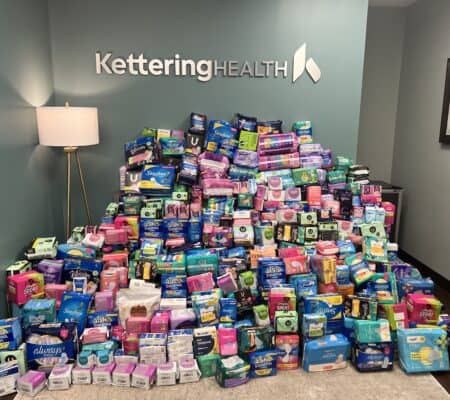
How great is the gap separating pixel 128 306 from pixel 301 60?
2.40 meters

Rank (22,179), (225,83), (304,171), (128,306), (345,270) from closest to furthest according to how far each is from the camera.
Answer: (128,306)
(345,270)
(22,179)
(304,171)
(225,83)

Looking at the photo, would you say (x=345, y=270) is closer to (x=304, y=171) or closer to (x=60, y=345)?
(x=304, y=171)

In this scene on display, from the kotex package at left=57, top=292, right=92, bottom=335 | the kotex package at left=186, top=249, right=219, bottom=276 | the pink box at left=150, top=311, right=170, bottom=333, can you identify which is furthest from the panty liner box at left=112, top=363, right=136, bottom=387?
the kotex package at left=186, top=249, right=219, bottom=276

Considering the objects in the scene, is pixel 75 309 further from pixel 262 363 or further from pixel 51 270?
pixel 262 363

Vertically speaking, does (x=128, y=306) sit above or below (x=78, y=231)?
below

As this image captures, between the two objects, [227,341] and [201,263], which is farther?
[201,263]

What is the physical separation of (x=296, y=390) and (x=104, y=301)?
1211mm

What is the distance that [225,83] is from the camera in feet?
11.1

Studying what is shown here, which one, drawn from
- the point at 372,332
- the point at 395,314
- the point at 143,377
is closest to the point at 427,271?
the point at 395,314

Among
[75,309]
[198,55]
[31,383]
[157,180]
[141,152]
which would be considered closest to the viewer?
[31,383]

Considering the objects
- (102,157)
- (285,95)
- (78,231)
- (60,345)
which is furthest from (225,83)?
(60,345)

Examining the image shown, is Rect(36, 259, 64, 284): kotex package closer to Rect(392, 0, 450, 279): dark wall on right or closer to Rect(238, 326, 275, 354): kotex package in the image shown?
Rect(238, 326, 275, 354): kotex package

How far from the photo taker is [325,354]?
2.22 meters

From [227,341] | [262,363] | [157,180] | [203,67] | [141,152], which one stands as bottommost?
[262,363]
